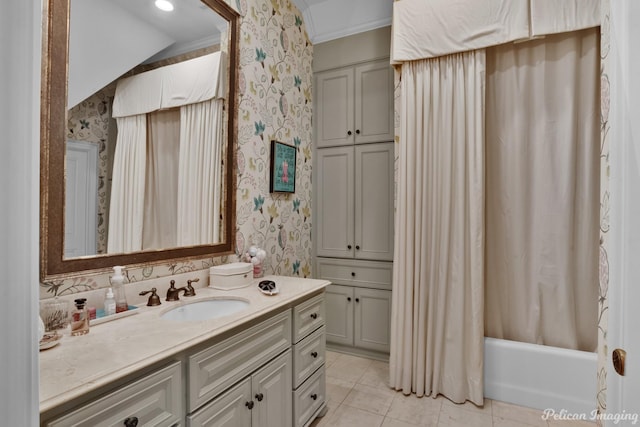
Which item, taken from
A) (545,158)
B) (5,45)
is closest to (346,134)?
(545,158)

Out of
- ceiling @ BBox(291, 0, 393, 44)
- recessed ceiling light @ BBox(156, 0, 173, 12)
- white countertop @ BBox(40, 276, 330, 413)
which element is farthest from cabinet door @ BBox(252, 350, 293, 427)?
ceiling @ BBox(291, 0, 393, 44)

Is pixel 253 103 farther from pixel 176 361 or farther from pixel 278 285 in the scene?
pixel 176 361

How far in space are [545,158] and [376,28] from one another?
1.68 meters

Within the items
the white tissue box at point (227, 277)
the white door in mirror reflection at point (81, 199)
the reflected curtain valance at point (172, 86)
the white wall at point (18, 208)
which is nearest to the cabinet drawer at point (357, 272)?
the white tissue box at point (227, 277)

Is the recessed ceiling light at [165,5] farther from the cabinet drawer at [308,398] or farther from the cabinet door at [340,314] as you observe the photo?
the cabinet door at [340,314]

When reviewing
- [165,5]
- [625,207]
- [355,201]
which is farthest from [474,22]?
[625,207]

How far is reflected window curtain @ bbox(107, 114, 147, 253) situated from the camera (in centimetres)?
141

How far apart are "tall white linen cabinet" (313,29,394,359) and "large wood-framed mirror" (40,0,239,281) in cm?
127

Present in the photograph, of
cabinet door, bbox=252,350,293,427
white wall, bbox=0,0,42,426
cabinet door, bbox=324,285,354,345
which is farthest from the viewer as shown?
cabinet door, bbox=324,285,354,345

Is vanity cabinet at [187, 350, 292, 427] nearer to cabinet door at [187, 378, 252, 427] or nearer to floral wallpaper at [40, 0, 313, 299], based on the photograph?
cabinet door at [187, 378, 252, 427]

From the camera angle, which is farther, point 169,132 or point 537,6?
point 537,6

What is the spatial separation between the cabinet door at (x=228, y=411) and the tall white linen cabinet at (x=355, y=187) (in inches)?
62.4

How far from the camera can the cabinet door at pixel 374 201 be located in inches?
107

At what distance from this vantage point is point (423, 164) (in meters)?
2.28
